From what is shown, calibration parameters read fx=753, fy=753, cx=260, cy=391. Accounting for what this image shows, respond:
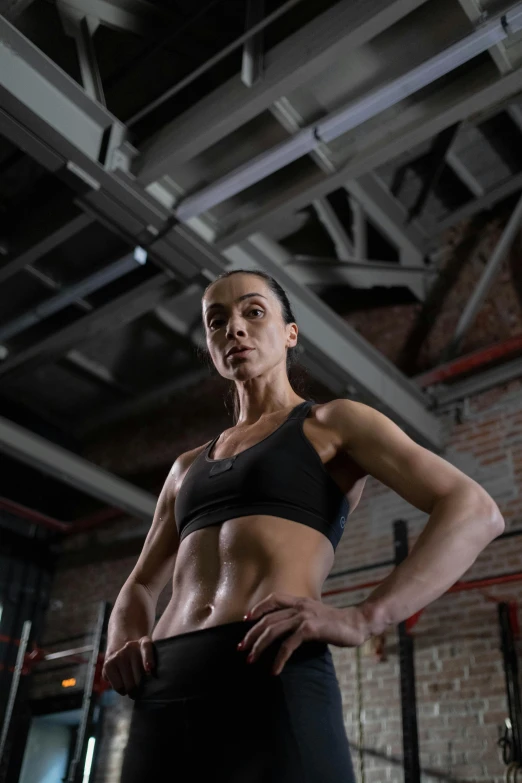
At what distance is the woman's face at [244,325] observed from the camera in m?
1.45

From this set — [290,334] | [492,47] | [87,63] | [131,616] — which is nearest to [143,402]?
[87,63]

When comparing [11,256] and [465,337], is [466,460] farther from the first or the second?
[11,256]

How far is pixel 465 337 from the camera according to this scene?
5875mm

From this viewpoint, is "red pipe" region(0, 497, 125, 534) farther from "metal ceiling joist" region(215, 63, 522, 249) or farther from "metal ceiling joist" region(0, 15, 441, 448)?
"metal ceiling joist" region(215, 63, 522, 249)

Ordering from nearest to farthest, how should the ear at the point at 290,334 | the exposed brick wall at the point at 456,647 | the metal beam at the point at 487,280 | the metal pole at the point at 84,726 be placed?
the ear at the point at 290,334
the exposed brick wall at the point at 456,647
the metal pole at the point at 84,726
the metal beam at the point at 487,280

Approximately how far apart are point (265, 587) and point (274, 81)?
2833 millimetres

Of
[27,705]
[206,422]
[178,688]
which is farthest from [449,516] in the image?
[27,705]

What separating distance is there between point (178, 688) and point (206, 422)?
6.12 meters

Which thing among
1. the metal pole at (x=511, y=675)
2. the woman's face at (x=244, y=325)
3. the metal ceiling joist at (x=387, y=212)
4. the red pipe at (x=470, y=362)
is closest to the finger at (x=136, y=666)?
the woman's face at (x=244, y=325)

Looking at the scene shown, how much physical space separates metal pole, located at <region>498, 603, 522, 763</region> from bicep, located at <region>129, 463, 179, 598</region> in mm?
3271

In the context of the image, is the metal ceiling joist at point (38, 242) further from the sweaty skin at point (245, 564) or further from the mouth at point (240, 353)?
the sweaty skin at point (245, 564)

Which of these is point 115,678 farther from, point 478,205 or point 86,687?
point 478,205

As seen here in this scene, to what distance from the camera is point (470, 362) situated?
5.51m

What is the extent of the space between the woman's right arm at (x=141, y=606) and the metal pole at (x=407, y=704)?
224 centimetres
